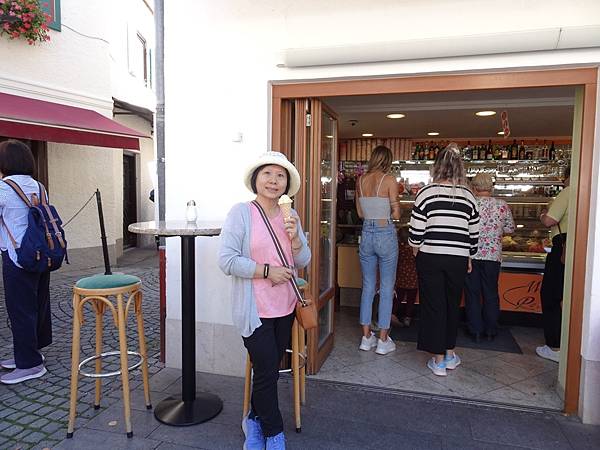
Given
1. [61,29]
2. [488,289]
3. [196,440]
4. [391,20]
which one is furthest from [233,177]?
[61,29]

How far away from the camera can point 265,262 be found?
2.58 m

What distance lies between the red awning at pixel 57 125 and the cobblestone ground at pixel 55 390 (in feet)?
8.07

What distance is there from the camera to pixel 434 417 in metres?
3.22

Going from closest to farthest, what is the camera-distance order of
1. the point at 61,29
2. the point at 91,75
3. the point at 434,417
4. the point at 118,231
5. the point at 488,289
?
1. the point at 434,417
2. the point at 488,289
3. the point at 61,29
4. the point at 91,75
5. the point at 118,231

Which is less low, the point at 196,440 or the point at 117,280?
the point at 117,280

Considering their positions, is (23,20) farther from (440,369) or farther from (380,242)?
(440,369)

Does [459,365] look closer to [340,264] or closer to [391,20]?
[340,264]

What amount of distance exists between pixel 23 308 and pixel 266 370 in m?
2.32

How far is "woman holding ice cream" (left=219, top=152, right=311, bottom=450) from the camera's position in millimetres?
2480

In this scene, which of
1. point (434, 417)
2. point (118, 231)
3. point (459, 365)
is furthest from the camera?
point (118, 231)

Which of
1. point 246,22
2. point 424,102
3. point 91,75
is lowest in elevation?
point 424,102

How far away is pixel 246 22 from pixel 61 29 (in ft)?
19.8

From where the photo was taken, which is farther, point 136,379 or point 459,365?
point 459,365

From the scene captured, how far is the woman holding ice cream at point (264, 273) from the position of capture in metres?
2.48
